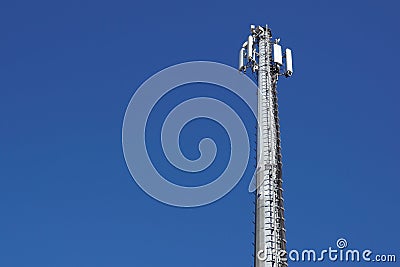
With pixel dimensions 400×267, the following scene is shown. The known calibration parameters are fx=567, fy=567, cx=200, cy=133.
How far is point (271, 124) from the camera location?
122ft

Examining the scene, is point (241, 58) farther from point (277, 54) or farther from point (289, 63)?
point (289, 63)

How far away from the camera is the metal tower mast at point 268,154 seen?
32281mm

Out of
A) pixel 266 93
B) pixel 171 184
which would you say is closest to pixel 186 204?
pixel 171 184

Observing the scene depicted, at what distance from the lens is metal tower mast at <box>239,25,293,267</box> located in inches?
1271

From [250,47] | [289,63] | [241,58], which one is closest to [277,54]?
[289,63]

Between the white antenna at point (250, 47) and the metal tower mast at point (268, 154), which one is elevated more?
the white antenna at point (250, 47)

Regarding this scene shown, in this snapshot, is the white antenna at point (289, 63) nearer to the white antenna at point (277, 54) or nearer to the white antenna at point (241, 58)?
the white antenna at point (277, 54)

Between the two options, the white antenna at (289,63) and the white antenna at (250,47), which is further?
the white antenna at (250,47)

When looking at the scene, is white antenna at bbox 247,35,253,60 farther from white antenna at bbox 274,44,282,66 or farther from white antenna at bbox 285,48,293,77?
white antenna at bbox 285,48,293,77

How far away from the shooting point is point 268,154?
3562 cm

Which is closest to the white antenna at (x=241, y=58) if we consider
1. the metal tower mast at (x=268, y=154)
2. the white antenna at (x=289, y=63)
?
the metal tower mast at (x=268, y=154)

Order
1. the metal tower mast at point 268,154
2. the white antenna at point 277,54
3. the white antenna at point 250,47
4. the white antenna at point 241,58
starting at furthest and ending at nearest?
the white antenna at point 241,58, the white antenna at point 250,47, the white antenna at point 277,54, the metal tower mast at point 268,154

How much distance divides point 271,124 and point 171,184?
27.5 ft

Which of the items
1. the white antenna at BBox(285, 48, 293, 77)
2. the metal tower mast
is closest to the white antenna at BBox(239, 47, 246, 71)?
the metal tower mast
